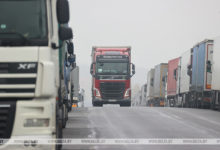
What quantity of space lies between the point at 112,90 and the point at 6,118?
86.1 ft

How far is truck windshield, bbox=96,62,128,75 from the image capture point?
3389 cm

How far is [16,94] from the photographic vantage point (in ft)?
28.8

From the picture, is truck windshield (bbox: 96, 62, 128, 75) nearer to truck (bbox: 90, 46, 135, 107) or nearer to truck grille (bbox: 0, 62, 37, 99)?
truck (bbox: 90, 46, 135, 107)

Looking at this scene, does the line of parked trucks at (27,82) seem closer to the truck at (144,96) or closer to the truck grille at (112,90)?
the truck grille at (112,90)

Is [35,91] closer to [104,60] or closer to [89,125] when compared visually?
[89,125]

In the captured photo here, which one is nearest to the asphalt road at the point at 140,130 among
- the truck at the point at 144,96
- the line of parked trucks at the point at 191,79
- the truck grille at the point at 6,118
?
the truck grille at the point at 6,118

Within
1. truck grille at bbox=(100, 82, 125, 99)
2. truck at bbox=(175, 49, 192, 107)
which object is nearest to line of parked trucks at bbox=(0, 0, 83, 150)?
truck grille at bbox=(100, 82, 125, 99)

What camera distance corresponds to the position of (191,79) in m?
36.9

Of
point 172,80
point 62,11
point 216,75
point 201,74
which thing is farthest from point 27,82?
point 172,80

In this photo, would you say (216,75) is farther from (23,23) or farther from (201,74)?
(23,23)

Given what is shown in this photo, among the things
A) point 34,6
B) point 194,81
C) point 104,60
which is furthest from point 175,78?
point 34,6

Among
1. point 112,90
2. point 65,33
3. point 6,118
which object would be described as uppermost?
point 65,33

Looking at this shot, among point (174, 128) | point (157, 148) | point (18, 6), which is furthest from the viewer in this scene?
point (174, 128)

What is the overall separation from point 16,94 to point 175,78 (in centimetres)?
3565
